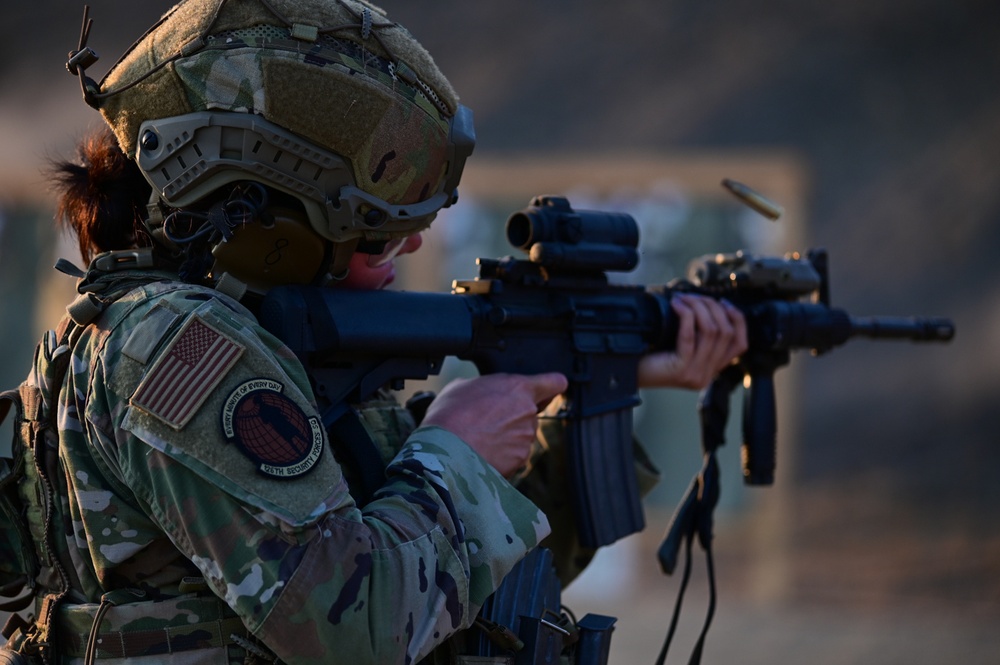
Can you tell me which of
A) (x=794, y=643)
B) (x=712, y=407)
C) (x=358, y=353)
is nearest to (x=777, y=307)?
(x=712, y=407)

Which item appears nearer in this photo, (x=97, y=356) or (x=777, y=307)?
(x=97, y=356)

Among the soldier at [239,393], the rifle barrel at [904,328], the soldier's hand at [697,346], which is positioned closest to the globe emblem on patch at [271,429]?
the soldier at [239,393]

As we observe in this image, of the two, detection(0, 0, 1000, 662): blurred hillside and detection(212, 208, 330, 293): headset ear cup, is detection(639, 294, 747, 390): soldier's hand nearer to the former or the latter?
detection(212, 208, 330, 293): headset ear cup

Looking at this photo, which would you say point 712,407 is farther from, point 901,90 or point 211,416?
point 901,90

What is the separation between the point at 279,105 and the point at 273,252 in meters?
0.27

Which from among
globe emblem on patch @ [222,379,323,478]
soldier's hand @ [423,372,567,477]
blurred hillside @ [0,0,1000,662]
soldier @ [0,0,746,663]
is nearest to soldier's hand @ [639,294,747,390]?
soldier's hand @ [423,372,567,477]

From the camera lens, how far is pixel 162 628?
1.82m

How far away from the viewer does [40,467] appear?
1906 millimetres

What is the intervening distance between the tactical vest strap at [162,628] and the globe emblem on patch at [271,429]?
298 mm

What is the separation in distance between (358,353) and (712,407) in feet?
4.73

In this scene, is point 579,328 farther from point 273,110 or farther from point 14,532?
point 14,532

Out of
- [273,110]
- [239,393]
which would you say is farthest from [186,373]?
[273,110]

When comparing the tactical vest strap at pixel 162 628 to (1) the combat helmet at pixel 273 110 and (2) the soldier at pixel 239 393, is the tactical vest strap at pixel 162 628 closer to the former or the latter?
(2) the soldier at pixel 239 393

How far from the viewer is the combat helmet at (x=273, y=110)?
1.91 meters
